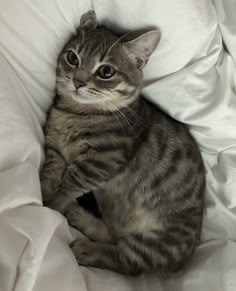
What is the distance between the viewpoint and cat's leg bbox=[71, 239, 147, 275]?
124 cm

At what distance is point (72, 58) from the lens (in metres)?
1.29

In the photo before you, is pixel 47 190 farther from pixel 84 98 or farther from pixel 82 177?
pixel 84 98

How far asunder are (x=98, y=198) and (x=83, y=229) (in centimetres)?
12

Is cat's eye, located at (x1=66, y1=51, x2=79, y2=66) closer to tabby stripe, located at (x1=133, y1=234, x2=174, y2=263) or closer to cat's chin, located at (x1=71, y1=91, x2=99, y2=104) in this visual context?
cat's chin, located at (x1=71, y1=91, x2=99, y2=104)

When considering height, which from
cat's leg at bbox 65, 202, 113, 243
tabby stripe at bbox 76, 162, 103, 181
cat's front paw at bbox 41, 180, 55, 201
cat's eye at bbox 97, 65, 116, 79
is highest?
cat's eye at bbox 97, 65, 116, 79

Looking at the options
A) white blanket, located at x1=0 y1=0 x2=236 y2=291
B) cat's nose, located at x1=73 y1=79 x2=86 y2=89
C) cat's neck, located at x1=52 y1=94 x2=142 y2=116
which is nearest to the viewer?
white blanket, located at x1=0 y1=0 x2=236 y2=291

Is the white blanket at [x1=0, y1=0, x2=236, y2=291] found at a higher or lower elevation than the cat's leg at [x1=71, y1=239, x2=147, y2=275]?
higher

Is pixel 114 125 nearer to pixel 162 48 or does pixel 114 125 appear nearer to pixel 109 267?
pixel 162 48

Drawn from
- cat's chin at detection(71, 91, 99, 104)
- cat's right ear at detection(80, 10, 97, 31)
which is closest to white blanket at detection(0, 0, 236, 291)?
cat's right ear at detection(80, 10, 97, 31)

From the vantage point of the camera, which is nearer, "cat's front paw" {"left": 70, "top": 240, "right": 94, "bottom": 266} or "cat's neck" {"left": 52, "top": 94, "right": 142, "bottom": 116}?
"cat's front paw" {"left": 70, "top": 240, "right": 94, "bottom": 266}

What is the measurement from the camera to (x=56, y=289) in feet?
3.24

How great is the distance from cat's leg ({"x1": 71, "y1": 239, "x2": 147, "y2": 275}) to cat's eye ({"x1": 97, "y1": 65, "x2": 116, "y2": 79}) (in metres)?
0.51

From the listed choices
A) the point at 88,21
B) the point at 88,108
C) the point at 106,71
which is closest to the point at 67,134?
the point at 88,108

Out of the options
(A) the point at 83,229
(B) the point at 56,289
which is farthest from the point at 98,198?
(B) the point at 56,289
